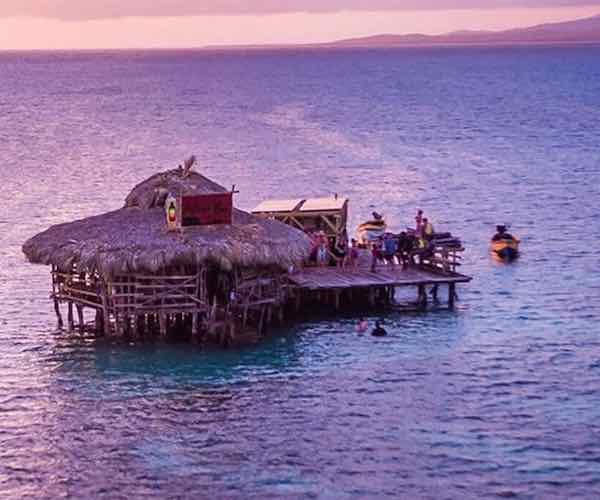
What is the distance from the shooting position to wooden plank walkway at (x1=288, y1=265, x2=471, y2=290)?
46.7 meters

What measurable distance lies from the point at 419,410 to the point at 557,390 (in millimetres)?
4673

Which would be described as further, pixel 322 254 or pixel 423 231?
pixel 423 231

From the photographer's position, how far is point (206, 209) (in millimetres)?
43750

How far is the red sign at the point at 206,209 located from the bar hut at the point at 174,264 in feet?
0.11

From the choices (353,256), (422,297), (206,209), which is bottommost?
(422,297)

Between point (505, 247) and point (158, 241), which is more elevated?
point (158, 241)

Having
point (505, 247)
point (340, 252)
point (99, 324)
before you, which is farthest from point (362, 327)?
point (505, 247)

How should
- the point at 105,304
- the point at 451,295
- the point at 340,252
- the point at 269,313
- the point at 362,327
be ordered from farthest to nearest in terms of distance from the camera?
1. the point at 340,252
2. the point at 451,295
3. the point at 269,313
4. the point at 362,327
5. the point at 105,304

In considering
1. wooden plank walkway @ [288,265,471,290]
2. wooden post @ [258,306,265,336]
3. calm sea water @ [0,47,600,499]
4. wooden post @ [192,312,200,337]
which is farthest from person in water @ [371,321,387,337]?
wooden post @ [192,312,200,337]

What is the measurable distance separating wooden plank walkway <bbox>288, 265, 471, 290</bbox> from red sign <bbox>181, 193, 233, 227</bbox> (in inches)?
162

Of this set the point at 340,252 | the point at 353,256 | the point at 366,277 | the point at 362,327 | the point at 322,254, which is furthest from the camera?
the point at 353,256

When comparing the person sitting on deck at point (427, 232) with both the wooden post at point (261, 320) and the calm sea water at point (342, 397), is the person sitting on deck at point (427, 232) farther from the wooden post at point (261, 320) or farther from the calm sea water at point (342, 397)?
the wooden post at point (261, 320)

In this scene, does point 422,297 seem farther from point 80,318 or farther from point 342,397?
point 80,318

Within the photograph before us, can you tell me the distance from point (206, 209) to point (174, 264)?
2950mm
